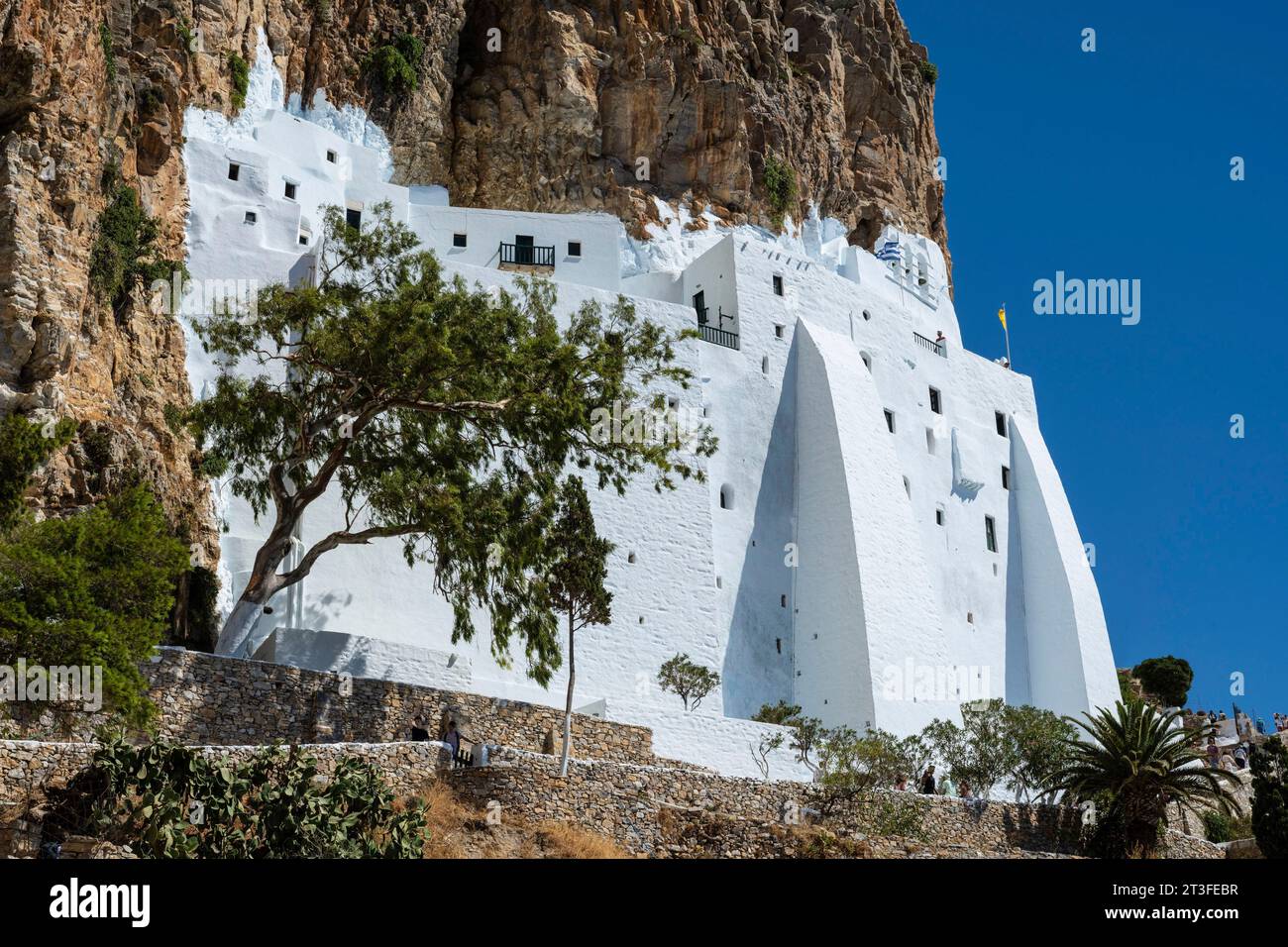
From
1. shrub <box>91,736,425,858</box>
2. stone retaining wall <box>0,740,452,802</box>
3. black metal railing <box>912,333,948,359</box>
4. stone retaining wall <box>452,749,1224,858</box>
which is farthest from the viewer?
black metal railing <box>912,333,948,359</box>

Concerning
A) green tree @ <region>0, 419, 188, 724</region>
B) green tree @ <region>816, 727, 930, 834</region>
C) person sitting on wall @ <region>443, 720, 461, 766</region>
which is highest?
green tree @ <region>0, 419, 188, 724</region>

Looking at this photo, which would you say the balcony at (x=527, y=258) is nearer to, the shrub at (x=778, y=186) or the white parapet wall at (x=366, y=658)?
the shrub at (x=778, y=186)

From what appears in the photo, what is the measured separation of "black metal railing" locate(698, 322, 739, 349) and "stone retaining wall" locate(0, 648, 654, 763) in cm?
1313

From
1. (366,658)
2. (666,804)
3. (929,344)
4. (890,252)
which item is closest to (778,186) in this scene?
(890,252)

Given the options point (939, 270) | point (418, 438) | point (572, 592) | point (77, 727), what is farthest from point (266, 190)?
point (939, 270)

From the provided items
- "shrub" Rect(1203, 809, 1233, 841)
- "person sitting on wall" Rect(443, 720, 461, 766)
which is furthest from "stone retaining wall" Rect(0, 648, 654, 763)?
"shrub" Rect(1203, 809, 1233, 841)

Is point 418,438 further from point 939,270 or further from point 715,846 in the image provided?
point 939,270

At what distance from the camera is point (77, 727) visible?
17.0 metres

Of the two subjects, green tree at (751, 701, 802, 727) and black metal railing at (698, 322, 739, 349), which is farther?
black metal railing at (698, 322, 739, 349)

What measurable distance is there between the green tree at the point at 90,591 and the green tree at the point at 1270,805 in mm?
16689

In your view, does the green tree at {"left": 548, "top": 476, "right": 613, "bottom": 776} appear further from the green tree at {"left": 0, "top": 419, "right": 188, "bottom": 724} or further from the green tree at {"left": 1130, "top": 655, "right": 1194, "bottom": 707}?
the green tree at {"left": 1130, "top": 655, "right": 1194, "bottom": 707}

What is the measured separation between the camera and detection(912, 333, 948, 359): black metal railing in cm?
3928

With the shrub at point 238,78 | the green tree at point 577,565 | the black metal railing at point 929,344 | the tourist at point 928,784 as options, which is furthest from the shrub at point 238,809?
the black metal railing at point 929,344

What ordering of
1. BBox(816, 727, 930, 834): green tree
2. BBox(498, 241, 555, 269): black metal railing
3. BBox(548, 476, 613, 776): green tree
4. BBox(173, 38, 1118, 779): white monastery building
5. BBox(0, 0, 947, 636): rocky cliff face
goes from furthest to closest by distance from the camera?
BBox(498, 241, 555, 269): black metal railing
BBox(173, 38, 1118, 779): white monastery building
BBox(0, 0, 947, 636): rocky cliff face
BBox(816, 727, 930, 834): green tree
BBox(548, 476, 613, 776): green tree
